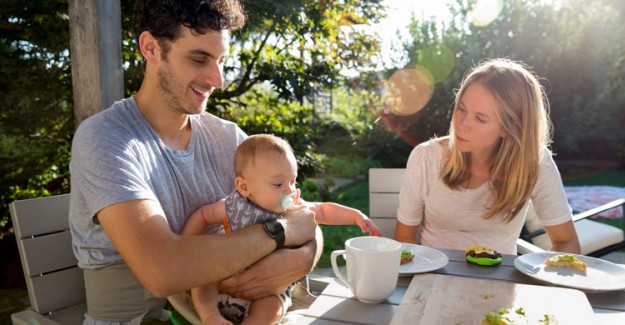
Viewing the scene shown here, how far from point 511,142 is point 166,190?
1.72 meters

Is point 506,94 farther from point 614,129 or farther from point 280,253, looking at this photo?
point 614,129

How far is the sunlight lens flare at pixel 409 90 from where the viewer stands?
809 centimetres

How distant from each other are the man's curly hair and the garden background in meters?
1.38

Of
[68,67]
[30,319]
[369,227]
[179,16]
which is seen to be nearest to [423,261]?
[369,227]

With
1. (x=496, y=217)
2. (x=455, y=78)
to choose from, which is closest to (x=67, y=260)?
(x=496, y=217)

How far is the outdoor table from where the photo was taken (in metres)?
1.30

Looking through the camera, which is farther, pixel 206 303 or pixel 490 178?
pixel 490 178

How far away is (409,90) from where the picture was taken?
27.2ft

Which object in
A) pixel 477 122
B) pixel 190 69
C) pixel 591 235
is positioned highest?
pixel 190 69

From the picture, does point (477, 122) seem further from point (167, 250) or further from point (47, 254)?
point (47, 254)

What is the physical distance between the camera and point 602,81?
853 cm

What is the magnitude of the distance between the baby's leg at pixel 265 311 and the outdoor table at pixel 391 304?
0.12 metres

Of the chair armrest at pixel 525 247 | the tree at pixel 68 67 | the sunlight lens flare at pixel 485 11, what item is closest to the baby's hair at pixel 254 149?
the chair armrest at pixel 525 247

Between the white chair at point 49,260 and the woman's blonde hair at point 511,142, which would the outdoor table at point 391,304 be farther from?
the white chair at point 49,260
